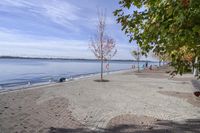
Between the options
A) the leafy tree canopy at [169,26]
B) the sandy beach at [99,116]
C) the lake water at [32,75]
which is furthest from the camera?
the lake water at [32,75]

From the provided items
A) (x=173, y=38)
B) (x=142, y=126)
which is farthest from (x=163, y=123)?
(x=173, y=38)

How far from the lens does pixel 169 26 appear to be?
3688mm

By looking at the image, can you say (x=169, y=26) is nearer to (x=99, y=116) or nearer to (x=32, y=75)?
(x=99, y=116)

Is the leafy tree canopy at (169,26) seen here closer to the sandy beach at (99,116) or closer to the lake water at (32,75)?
the sandy beach at (99,116)

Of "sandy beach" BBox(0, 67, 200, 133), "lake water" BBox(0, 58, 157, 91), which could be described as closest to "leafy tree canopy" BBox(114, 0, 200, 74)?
"sandy beach" BBox(0, 67, 200, 133)

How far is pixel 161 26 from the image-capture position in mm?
3740

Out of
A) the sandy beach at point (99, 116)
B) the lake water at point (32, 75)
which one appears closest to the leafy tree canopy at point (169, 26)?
the sandy beach at point (99, 116)

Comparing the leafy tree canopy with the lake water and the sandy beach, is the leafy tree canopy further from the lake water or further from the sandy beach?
the lake water

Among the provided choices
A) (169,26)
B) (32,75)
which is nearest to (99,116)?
(169,26)

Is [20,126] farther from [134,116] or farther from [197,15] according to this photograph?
[197,15]

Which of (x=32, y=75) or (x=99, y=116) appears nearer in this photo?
(x=99, y=116)

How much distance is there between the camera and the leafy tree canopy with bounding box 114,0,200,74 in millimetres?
3369

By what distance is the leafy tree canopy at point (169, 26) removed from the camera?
3.37 m

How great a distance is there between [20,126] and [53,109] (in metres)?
2.73
